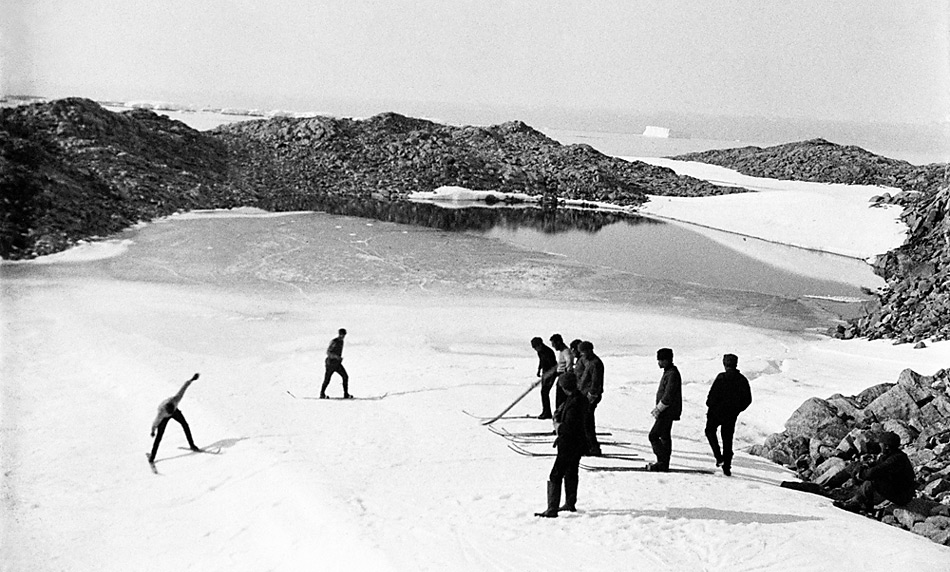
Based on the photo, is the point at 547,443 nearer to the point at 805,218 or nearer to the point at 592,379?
the point at 592,379

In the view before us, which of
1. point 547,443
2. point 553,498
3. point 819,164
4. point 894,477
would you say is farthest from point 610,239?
point 819,164

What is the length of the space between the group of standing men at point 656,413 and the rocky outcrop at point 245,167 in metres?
12.3

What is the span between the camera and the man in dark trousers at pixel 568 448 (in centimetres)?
562

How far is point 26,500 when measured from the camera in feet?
20.2

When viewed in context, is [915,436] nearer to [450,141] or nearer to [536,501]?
[536,501]

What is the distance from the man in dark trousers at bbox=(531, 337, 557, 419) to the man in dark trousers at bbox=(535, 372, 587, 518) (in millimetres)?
2349

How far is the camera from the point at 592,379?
277 inches

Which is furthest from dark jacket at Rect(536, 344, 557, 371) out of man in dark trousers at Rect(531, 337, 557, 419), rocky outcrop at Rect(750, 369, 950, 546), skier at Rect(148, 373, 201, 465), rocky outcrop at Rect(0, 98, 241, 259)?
rocky outcrop at Rect(0, 98, 241, 259)

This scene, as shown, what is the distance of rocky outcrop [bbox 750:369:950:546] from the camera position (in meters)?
6.42

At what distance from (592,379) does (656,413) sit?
2.15 feet

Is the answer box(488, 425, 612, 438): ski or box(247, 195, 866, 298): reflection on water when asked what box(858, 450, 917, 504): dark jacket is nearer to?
box(488, 425, 612, 438): ski

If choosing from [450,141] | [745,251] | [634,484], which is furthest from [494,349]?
[450,141]

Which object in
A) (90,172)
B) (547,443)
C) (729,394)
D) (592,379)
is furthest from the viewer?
(90,172)

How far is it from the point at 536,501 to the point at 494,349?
5798mm
